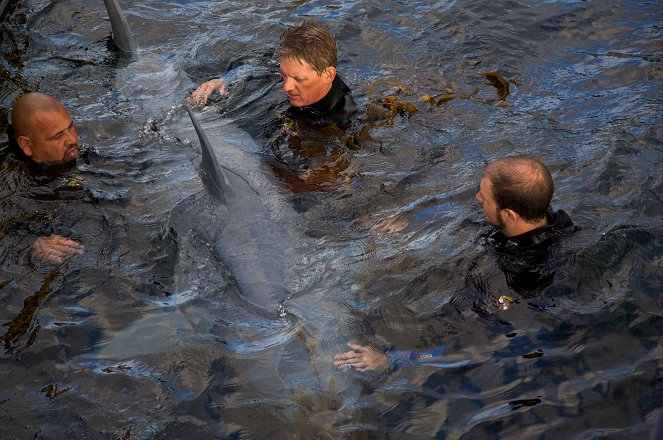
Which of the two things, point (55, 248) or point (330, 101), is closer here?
point (55, 248)

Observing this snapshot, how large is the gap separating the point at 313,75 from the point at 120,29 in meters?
2.79

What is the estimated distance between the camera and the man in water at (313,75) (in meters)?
6.68

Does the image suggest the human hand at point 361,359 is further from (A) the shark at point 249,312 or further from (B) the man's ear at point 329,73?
(B) the man's ear at point 329,73

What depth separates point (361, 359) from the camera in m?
4.53

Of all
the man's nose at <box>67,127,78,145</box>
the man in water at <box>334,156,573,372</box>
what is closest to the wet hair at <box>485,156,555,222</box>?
the man in water at <box>334,156,573,372</box>

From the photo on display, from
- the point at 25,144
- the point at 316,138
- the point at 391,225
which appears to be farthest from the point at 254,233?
the point at 25,144

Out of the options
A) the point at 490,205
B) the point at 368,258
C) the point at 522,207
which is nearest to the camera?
the point at 522,207

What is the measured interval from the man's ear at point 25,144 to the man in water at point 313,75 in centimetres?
245

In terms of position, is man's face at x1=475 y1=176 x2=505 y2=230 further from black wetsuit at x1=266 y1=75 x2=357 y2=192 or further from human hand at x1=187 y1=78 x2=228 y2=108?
human hand at x1=187 y1=78 x2=228 y2=108

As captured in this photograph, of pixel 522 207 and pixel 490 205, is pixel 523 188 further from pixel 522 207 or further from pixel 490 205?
pixel 490 205

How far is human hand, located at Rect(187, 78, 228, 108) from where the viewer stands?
768 cm

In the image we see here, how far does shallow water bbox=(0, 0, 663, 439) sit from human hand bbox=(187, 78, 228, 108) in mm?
160

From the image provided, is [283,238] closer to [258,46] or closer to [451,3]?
[258,46]

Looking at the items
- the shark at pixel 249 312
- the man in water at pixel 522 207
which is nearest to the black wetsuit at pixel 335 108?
the shark at pixel 249 312
